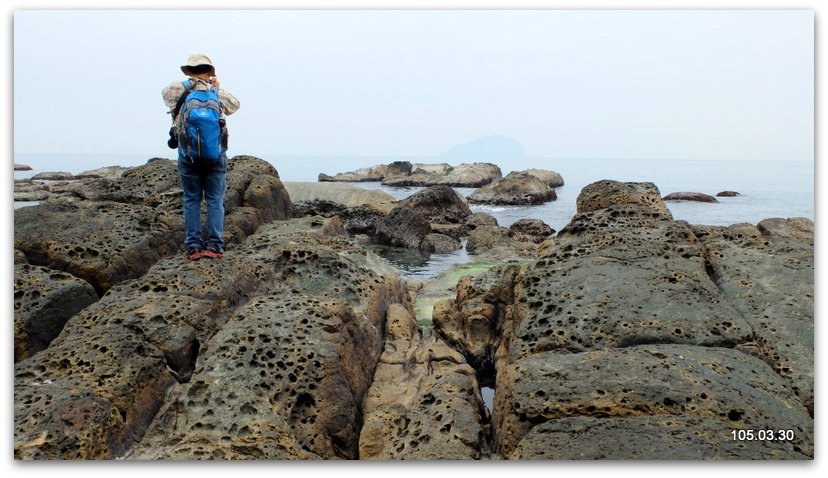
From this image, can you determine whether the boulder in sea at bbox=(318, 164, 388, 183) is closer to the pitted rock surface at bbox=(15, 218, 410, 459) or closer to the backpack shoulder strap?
the pitted rock surface at bbox=(15, 218, 410, 459)

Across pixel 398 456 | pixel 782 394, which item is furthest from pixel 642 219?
pixel 398 456

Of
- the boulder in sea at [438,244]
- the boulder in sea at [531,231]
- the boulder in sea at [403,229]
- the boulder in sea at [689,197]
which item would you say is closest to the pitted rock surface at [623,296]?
the boulder in sea at [689,197]

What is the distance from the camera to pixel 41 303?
5254 mm

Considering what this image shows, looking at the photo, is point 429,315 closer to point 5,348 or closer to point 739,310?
point 739,310

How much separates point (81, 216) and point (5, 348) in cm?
185

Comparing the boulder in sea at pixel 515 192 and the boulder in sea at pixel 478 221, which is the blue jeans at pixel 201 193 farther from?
the boulder in sea at pixel 515 192

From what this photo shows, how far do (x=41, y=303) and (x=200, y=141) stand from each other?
1.77m

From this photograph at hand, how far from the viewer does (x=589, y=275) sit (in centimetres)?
524

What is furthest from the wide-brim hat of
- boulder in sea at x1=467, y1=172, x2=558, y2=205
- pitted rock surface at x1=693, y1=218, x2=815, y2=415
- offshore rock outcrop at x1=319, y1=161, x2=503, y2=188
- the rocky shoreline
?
offshore rock outcrop at x1=319, y1=161, x2=503, y2=188

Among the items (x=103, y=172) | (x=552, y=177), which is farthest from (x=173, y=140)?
(x=552, y=177)

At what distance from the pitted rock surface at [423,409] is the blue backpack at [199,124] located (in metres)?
2.25

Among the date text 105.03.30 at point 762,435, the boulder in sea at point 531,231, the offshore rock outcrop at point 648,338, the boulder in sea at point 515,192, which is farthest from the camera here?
the boulder in sea at point 515,192

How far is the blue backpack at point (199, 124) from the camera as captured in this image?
5.33m

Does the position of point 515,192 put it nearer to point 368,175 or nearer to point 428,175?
point 428,175
